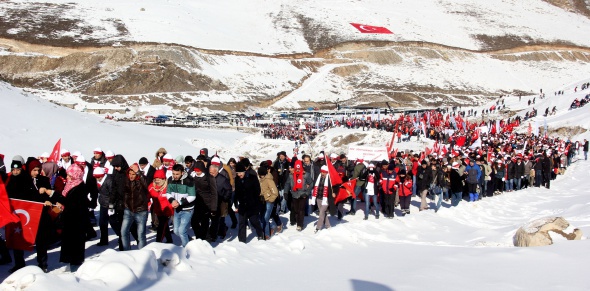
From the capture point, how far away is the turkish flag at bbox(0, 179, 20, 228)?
658 centimetres

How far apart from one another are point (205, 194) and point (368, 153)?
390 inches

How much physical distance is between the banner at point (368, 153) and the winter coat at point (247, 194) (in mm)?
8495

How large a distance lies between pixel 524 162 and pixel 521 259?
46.9ft

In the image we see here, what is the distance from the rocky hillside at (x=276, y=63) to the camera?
74.1m

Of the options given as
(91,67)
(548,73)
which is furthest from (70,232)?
(548,73)

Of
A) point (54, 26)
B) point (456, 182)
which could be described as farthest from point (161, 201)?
point (54, 26)

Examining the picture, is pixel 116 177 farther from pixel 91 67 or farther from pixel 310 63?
pixel 310 63

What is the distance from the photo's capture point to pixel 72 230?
697 cm

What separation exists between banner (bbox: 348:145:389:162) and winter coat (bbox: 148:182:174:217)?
9.96 metres

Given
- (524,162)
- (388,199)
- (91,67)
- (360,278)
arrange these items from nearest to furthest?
(360,278)
(388,199)
(524,162)
(91,67)

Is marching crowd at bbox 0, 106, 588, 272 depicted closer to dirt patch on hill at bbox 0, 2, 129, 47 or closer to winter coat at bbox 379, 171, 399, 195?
winter coat at bbox 379, 171, 399, 195

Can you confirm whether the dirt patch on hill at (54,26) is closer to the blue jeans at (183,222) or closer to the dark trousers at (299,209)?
the dark trousers at (299,209)

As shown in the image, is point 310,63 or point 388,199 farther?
point 310,63

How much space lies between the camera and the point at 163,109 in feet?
218
